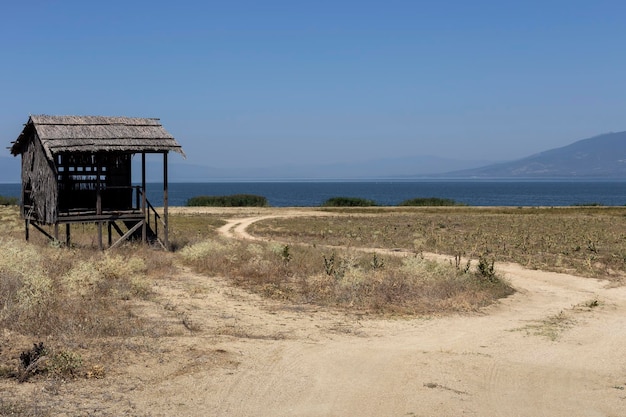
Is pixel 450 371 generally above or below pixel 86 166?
below

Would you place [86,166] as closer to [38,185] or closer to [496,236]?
[38,185]

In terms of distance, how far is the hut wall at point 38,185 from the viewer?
24.8 meters

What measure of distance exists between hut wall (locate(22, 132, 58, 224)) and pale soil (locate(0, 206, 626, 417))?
10.4 metres

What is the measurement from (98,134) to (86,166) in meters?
2.22

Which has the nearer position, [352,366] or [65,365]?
[65,365]

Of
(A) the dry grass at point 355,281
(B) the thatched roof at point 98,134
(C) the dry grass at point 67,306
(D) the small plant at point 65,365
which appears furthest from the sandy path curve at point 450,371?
(B) the thatched roof at point 98,134

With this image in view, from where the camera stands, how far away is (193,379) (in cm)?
1016

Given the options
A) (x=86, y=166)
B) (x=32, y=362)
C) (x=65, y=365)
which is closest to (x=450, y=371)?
(x=65, y=365)

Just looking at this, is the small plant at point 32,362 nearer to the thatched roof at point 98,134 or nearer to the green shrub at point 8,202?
the thatched roof at point 98,134

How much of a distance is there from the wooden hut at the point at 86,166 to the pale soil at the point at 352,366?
9988mm

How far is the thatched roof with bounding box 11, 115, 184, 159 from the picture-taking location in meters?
24.0

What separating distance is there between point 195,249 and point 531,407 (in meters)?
16.7

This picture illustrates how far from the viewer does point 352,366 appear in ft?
36.6

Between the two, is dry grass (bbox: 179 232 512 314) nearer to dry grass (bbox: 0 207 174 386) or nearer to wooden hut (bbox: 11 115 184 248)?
dry grass (bbox: 0 207 174 386)
